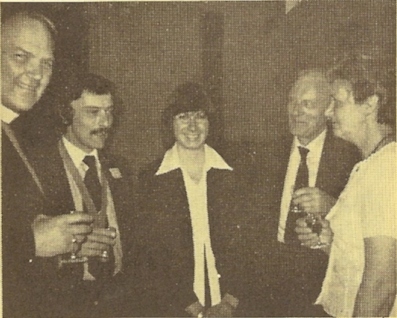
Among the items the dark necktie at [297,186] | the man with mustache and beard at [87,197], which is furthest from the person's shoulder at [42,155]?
the dark necktie at [297,186]

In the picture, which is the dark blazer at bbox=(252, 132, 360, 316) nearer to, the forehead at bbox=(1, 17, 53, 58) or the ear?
the ear

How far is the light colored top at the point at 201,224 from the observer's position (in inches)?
102

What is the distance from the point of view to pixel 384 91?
2588 mm

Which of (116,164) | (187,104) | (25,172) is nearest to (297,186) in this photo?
(187,104)

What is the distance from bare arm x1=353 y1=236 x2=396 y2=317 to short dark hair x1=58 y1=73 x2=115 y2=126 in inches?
33.4

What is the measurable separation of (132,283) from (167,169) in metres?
0.33

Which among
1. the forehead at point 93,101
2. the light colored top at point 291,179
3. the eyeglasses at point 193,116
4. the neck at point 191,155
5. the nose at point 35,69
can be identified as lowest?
the light colored top at point 291,179

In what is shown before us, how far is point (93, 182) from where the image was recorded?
2.59 meters

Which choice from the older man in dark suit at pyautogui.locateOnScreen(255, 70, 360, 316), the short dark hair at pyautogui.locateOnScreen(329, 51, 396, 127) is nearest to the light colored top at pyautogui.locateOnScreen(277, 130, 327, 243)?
the older man in dark suit at pyautogui.locateOnScreen(255, 70, 360, 316)

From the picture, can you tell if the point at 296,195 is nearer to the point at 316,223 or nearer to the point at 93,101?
the point at 316,223

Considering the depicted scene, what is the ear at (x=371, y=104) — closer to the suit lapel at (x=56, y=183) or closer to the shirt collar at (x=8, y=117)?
the suit lapel at (x=56, y=183)

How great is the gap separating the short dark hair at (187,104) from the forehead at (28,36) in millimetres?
360

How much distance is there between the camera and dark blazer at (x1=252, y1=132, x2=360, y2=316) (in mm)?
2592

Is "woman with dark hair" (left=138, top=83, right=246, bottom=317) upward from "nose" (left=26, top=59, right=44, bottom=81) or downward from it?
downward
